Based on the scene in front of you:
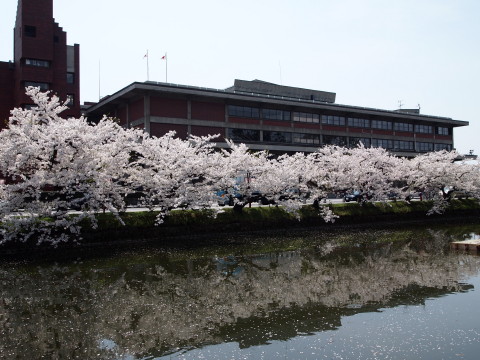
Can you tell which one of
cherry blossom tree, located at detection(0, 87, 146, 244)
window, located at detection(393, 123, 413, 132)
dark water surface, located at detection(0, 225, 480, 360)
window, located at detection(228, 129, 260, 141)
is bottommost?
dark water surface, located at detection(0, 225, 480, 360)

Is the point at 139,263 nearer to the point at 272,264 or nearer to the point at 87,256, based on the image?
the point at 87,256

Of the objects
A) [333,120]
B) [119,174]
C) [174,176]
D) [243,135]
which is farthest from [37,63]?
[333,120]

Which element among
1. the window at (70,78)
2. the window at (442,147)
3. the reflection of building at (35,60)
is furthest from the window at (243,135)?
the window at (442,147)

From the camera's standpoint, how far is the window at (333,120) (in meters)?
72.5

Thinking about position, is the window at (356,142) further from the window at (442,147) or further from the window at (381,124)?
the window at (442,147)

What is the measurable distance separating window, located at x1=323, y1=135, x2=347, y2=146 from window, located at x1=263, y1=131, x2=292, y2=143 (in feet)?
24.6

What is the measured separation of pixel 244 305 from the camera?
52.3 feet

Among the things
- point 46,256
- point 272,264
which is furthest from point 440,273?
point 46,256

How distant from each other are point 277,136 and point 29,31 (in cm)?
3657

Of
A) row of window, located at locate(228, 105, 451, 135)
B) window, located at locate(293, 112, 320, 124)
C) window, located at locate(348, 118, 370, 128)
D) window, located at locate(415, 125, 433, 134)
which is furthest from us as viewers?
window, located at locate(415, 125, 433, 134)

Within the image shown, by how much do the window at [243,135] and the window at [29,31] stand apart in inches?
1111

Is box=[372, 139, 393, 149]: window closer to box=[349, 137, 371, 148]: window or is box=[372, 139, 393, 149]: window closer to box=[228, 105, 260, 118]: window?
box=[349, 137, 371, 148]: window

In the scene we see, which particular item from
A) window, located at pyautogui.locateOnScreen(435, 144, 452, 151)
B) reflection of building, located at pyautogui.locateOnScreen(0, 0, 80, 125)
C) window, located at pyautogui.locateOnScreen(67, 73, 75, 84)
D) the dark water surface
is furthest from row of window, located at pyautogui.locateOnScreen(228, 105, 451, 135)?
the dark water surface

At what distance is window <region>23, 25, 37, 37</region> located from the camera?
56062 mm
